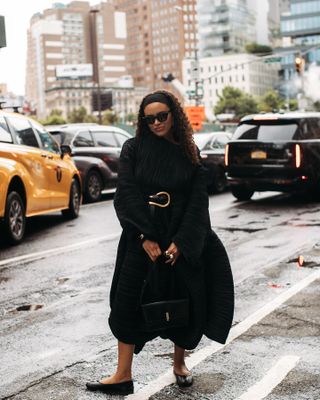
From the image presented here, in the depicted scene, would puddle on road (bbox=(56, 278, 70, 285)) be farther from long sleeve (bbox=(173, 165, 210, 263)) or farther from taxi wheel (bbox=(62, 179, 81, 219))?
taxi wheel (bbox=(62, 179, 81, 219))

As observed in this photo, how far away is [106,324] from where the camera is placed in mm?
5562

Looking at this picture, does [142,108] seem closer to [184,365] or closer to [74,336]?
[184,365]

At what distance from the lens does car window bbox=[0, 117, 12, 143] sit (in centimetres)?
1000

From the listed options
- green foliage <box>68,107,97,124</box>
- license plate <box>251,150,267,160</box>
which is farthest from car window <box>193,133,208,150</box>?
green foliage <box>68,107,97,124</box>

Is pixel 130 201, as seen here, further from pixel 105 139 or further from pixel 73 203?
pixel 105 139

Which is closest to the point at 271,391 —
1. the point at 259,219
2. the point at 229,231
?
the point at 229,231

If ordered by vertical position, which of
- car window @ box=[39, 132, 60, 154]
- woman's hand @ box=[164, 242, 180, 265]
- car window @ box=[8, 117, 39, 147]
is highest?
car window @ box=[8, 117, 39, 147]

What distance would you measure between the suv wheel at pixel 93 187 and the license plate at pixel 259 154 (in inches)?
149

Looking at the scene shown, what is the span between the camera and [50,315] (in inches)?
231

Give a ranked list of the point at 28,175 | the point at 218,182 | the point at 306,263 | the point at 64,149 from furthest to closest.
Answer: the point at 218,182, the point at 64,149, the point at 28,175, the point at 306,263

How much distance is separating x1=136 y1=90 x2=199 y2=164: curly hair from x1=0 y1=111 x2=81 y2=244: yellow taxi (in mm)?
5580

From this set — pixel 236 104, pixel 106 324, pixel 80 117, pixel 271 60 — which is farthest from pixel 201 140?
pixel 80 117

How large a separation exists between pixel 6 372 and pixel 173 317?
123cm

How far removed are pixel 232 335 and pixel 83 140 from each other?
39.2ft
